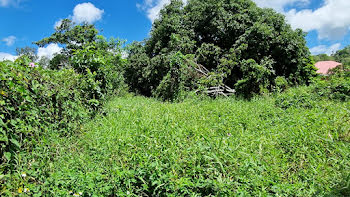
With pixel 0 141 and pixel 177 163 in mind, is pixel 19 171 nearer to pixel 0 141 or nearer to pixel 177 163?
pixel 0 141

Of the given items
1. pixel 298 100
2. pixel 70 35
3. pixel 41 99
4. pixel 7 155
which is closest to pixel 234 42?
pixel 298 100

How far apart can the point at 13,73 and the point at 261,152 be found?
2.97 meters

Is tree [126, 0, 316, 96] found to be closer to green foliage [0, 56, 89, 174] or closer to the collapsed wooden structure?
the collapsed wooden structure

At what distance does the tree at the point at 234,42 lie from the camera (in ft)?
28.8

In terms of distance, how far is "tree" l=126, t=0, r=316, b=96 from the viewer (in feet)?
28.8

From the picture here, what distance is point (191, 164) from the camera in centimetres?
208

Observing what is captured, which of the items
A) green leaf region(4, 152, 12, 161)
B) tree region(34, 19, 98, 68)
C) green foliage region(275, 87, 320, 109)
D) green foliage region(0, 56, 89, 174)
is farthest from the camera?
tree region(34, 19, 98, 68)

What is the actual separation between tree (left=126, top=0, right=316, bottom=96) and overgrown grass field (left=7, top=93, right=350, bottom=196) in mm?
4836

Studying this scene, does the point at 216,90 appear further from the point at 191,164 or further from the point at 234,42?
the point at 191,164

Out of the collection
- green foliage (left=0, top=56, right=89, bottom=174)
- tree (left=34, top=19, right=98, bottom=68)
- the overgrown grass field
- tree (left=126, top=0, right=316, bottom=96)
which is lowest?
the overgrown grass field

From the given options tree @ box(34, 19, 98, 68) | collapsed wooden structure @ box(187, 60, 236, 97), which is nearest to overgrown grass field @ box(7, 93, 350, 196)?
collapsed wooden structure @ box(187, 60, 236, 97)

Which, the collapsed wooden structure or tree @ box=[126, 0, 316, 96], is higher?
tree @ box=[126, 0, 316, 96]

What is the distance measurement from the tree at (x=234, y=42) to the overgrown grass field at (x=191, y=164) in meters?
4.84

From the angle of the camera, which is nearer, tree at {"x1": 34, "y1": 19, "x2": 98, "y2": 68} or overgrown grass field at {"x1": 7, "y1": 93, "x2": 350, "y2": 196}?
overgrown grass field at {"x1": 7, "y1": 93, "x2": 350, "y2": 196}
